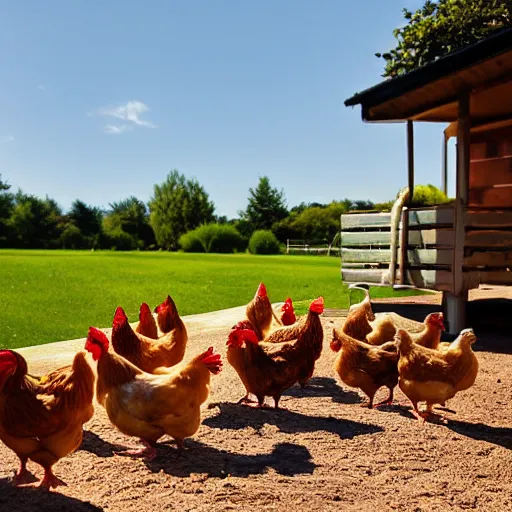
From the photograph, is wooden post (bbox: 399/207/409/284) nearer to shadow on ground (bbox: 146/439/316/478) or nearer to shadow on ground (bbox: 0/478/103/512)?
shadow on ground (bbox: 146/439/316/478)

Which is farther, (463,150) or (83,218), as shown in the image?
(83,218)

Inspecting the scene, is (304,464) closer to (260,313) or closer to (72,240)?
(260,313)

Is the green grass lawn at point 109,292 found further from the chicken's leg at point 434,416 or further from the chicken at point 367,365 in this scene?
the chicken's leg at point 434,416

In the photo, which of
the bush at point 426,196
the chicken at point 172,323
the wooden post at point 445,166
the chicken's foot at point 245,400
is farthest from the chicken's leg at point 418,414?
the wooden post at point 445,166

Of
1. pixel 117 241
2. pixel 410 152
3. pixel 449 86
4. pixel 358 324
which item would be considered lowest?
pixel 358 324

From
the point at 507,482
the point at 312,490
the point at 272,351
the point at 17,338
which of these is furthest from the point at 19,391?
the point at 17,338

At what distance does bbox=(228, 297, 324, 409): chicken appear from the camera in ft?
16.8

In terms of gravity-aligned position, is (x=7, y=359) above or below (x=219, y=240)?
below

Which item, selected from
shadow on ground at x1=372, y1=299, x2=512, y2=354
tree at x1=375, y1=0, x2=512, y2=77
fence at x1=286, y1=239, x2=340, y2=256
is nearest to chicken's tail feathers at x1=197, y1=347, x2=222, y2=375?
shadow on ground at x1=372, y1=299, x2=512, y2=354

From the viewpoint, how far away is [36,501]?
3287 millimetres

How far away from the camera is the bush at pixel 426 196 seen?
10.0 m

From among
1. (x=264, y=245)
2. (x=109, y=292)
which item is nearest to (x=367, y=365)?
(x=109, y=292)

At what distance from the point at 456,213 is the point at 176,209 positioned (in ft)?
209

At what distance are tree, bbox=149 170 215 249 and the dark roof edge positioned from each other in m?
58.9
